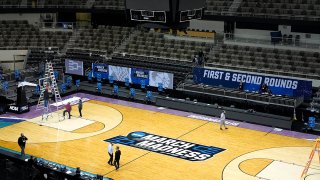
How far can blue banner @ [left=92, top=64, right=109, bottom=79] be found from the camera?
128 ft

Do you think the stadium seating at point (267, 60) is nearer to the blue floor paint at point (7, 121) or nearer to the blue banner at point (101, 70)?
the blue banner at point (101, 70)

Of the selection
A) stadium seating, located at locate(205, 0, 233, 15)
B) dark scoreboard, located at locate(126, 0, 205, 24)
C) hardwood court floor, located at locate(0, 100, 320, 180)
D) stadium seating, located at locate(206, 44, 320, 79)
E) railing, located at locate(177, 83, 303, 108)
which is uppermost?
stadium seating, located at locate(205, 0, 233, 15)

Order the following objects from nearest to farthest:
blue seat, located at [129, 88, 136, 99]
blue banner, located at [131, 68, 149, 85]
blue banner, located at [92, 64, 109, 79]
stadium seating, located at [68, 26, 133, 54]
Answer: blue seat, located at [129, 88, 136, 99] < blue banner, located at [131, 68, 149, 85] < blue banner, located at [92, 64, 109, 79] < stadium seating, located at [68, 26, 133, 54]

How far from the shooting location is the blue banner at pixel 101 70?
128ft

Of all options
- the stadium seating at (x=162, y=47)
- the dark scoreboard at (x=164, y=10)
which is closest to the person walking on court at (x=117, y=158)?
the dark scoreboard at (x=164, y=10)

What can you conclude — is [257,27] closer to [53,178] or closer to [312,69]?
[312,69]

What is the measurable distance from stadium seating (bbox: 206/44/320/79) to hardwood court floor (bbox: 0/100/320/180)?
6808 mm

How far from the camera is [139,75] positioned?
1460 inches

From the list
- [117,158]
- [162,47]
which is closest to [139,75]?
[162,47]

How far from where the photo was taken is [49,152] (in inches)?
968

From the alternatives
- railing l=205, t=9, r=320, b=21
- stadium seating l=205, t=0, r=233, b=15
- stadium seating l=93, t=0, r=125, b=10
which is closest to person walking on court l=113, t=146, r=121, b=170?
railing l=205, t=9, r=320, b=21

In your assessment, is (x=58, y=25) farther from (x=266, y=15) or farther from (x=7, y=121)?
(x=266, y=15)

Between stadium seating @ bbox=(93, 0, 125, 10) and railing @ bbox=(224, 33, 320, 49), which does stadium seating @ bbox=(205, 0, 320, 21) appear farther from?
stadium seating @ bbox=(93, 0, 125, 10)

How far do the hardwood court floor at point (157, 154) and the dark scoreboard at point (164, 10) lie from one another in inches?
341
